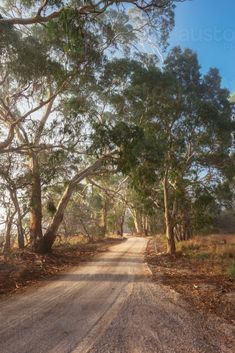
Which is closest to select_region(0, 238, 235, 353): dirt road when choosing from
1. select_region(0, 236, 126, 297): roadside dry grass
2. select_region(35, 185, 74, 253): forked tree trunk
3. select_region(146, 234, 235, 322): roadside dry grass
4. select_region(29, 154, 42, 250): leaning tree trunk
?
select_region(146, 234, 235, 322): roadside dry grass

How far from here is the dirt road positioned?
16.5 feet

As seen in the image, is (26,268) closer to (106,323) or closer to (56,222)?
(56,222)

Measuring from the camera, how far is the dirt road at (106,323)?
503 centimetres

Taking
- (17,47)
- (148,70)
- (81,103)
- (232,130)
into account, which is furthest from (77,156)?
(232,130)

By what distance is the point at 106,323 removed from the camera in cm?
622

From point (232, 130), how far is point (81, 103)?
9331mm

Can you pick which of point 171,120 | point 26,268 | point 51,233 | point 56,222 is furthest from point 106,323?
point 171,120

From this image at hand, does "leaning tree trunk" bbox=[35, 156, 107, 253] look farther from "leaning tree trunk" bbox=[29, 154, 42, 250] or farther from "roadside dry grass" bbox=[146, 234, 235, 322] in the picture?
"roadside dry grass" bbox=[146, 234, 235, 322]

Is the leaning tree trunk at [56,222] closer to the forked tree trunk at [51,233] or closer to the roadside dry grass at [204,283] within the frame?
the forked tree trunk at [51,233]

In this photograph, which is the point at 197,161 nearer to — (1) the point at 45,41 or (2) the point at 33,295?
(1) the point at 45,41

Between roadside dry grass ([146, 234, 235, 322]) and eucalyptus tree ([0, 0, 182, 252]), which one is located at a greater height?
eucalyptus tree ([0, 0, 182, 252])

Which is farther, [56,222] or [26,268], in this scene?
[56,222]

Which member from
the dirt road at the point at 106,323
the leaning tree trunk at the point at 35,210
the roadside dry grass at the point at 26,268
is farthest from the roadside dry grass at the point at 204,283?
the leaning tree trunk at the point at 35,210

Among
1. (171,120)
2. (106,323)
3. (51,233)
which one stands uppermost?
(171,120)
